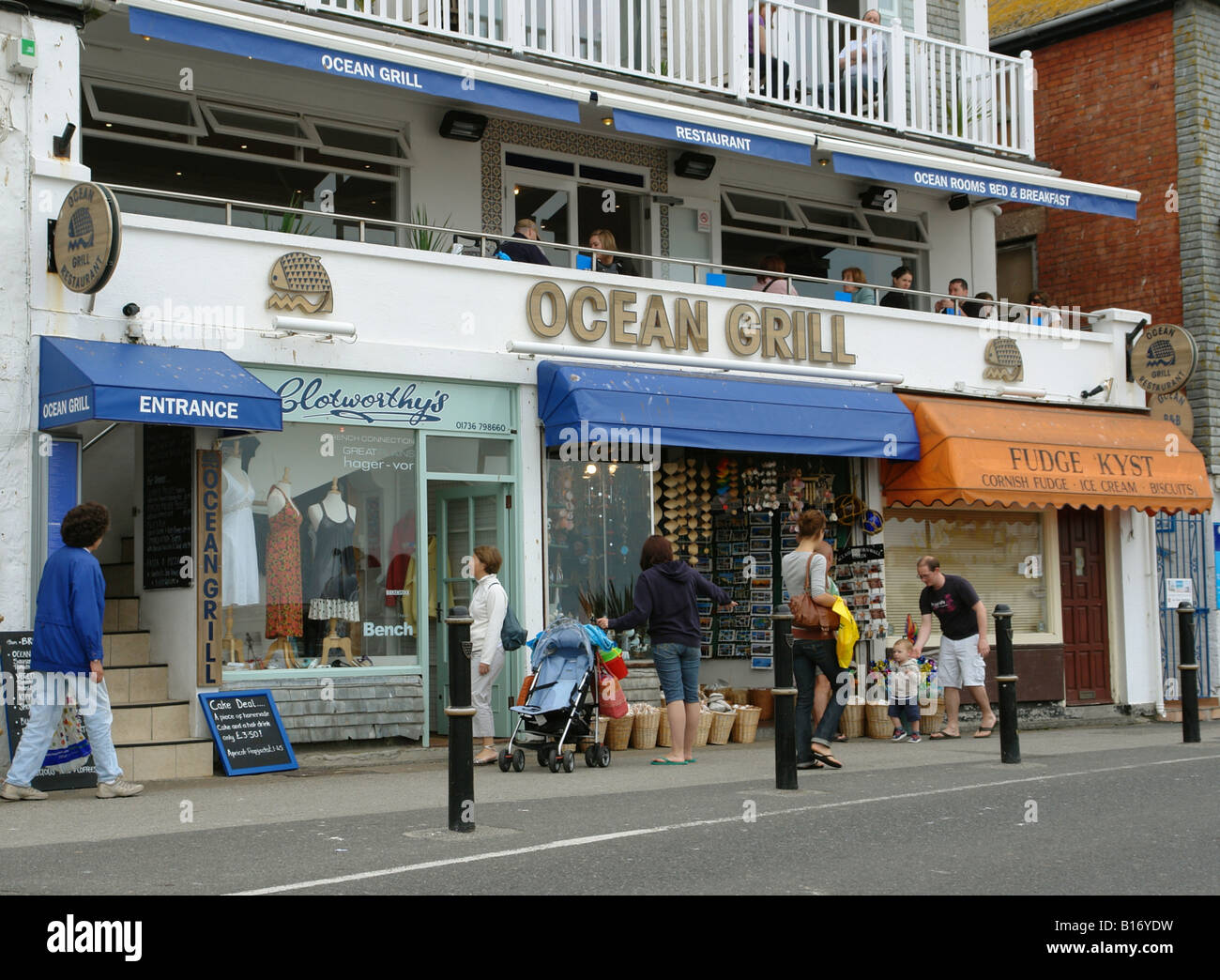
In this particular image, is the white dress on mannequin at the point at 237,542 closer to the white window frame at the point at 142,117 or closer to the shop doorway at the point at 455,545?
the shop doorway at the point at 455,545

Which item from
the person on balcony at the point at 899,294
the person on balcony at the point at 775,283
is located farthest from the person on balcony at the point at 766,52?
the person on balcony at the point at 899,294

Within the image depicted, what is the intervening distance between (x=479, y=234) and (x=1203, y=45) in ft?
40.0

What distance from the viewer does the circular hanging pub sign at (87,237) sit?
10430 mm

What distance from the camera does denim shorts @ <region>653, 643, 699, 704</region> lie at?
11.8 metres

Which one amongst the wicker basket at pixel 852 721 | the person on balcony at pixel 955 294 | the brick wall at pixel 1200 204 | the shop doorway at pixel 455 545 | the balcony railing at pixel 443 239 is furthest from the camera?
the brick wall at pixel 1200 204

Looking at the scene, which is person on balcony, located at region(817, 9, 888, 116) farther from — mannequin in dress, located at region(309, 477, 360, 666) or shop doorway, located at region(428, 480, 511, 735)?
mannequin in dress, located at region(309, 477, 360, 666)

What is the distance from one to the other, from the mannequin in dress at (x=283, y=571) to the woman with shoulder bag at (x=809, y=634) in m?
4.28

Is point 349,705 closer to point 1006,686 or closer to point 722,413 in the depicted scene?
point 722,413

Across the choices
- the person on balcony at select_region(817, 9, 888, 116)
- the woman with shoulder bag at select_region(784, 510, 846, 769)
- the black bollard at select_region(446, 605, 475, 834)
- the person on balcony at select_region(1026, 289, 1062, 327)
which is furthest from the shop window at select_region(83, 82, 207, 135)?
the person on balcony at select_region(1026, 289, 1062, 327)

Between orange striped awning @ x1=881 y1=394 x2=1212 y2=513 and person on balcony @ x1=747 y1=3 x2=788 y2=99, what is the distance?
163 inches

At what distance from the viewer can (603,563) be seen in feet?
48.3

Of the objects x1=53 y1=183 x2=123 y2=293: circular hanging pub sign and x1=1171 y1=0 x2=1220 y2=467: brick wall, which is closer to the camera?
x1=53 y1=183 x2=123 y2=293: circular hanging pub sign

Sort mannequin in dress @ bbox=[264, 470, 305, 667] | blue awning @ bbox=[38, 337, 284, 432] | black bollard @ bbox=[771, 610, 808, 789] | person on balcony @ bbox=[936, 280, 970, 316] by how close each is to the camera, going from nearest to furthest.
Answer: black bollard @ bbox=[771, 610, 808, 789] → blue awning @ bbox=[38, 337, 284, 432] → mannequin in dress @ bbox=[264, 470, 305, 667] → person on balcony @ bbox=[936, 280, 970, 316]

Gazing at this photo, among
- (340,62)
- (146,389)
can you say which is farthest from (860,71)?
(146,389)
